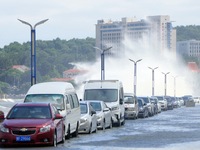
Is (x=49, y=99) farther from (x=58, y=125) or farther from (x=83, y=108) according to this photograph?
(x=83, y=108)

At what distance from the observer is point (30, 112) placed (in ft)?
93.1

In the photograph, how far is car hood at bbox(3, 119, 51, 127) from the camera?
2681 cm

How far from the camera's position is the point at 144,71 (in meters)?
178

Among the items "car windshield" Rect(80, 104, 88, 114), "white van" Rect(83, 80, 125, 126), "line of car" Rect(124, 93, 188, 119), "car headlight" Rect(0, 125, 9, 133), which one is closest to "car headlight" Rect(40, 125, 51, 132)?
"car headlight" Rect(0, 125, 9, 133)

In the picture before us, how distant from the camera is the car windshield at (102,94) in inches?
1836

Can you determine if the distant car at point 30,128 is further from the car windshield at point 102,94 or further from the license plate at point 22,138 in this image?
the car windshield at point 102,94

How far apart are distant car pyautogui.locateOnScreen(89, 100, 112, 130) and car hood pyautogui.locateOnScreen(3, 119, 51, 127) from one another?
1259 cm

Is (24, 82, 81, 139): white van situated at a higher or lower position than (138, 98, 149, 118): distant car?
higher

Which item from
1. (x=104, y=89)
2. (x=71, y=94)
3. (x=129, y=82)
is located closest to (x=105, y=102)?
(x=104, y=89)

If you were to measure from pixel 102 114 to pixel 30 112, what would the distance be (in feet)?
40.5

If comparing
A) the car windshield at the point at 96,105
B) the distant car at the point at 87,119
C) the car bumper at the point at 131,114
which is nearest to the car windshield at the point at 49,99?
the distant car at the point at 87,119

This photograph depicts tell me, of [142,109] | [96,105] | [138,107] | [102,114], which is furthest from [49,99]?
[142,109]

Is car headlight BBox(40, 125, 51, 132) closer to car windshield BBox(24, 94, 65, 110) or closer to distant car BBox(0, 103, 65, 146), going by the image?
distant car BBox(0, 103, 65, 146)

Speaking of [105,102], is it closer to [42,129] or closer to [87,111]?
[87,111]
